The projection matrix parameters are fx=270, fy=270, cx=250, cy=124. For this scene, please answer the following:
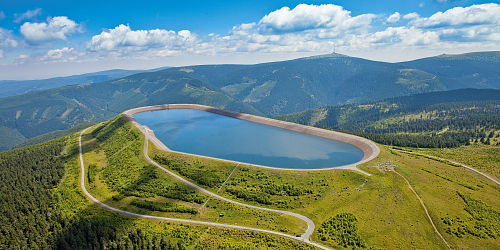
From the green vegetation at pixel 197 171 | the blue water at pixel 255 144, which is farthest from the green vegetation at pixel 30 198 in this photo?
the blue water at pixel 255 144

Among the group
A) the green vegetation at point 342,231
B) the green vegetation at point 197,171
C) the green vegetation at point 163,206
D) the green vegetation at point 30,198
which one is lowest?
the green vegetation at point 30,198

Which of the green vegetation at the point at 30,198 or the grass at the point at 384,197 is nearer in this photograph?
the grass at the point at 384,197

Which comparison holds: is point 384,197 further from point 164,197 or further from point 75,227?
point 75,227

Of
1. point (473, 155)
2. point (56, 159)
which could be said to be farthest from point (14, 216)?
point (473, 155)

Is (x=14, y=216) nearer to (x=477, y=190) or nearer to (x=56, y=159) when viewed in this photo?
(x=56, y=159)

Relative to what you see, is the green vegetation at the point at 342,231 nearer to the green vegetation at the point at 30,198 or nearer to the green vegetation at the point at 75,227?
the green vegetation at the point at 75,227

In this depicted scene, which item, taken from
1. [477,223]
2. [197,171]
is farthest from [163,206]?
[477,223]

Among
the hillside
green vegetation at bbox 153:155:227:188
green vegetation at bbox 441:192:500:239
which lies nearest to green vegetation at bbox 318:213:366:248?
the hillside
